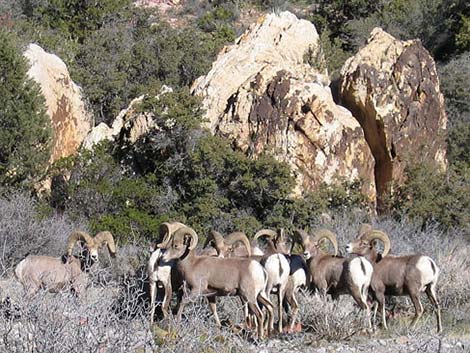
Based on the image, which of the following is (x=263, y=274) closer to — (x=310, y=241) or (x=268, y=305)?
(x=268, y=305)

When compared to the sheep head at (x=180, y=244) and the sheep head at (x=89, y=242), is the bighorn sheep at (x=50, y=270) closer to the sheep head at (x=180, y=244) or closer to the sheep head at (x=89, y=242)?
the sheep head at (x=89, y=242)

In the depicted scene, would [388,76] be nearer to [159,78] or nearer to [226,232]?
[226,232]

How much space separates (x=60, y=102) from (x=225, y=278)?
12268mm

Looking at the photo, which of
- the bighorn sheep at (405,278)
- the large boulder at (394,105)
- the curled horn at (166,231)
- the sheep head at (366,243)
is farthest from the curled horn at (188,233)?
the large boulder at (394,105)

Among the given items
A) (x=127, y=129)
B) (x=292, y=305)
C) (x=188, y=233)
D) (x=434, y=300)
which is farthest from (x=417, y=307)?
(x=127, y=129)

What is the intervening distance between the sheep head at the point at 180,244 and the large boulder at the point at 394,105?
8.90 m

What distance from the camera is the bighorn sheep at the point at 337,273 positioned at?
405 inches

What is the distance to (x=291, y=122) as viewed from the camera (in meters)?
17.8

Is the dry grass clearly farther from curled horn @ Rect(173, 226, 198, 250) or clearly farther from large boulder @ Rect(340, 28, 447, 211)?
large boulder @ Rect(340, 28, 447, 211)

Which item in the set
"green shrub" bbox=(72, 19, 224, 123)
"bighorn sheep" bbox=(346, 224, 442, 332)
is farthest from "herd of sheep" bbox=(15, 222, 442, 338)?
"green shrub" bbox=(72, 19, 224, 123)

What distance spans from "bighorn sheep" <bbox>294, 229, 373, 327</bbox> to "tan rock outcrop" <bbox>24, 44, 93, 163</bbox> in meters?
9.77

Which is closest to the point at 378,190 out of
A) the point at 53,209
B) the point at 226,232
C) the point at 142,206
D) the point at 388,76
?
the point at 388,76

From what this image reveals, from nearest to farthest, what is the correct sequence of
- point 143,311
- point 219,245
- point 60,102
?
point 143,311 < point 219,245 < point 60,102

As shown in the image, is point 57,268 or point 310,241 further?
point 310,241
